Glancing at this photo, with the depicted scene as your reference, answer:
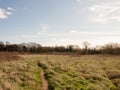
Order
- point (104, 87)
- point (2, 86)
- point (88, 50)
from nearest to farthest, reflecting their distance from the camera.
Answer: point (2, 86), point (104, 87), point (88, 50)

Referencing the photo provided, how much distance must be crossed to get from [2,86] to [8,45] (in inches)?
3619

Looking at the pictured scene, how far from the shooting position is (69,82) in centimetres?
1858

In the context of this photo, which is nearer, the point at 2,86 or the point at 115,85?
the point at 2,86

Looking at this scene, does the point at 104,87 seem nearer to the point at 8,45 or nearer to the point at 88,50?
the point at 88,50

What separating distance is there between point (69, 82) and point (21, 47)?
91.2m

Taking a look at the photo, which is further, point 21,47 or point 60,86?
point 21,47

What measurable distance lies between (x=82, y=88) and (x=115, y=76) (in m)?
7.23

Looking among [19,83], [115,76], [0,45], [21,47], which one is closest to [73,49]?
[21,47]

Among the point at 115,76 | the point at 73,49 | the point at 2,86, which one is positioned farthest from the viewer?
the point at 73,49

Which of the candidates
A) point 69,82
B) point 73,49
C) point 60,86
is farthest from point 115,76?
point 73,49

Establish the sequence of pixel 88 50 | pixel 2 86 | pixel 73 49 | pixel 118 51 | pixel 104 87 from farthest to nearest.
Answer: pixel 73 49 < pixel 88 50 < pixel 118 51 < pixel 104 87 < pixel 2 86

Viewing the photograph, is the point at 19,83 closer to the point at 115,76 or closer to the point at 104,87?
the point at 104,87

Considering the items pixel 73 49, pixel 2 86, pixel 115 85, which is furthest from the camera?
pixel 73 49

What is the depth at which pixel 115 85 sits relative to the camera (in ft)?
65.2
